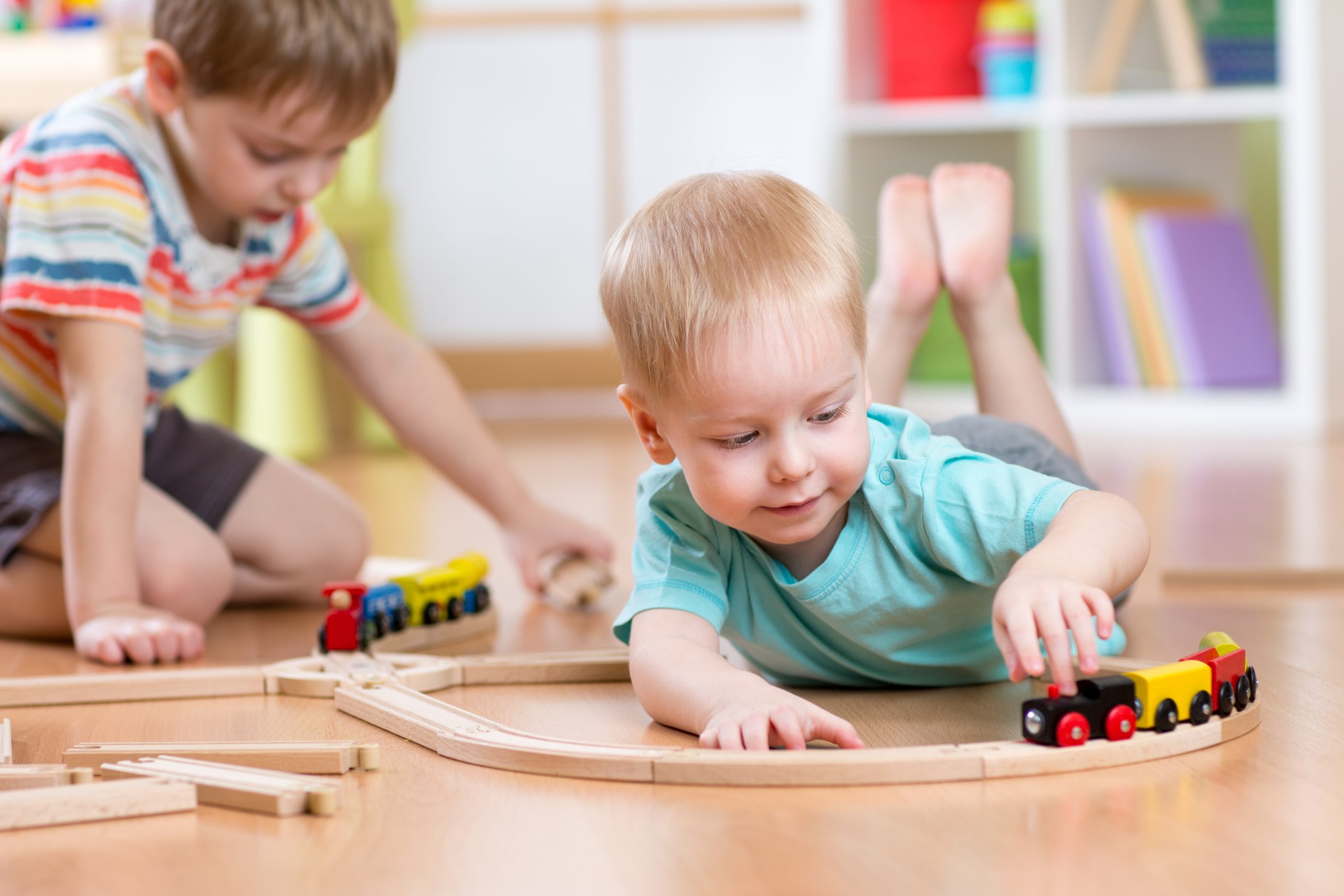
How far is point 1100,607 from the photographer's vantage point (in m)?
0.72

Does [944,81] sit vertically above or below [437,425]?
above

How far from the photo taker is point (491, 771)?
0.77 meters

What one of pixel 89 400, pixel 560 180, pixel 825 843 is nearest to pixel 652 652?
pixel 825 843

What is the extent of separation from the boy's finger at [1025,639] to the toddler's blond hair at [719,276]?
6.9 inches

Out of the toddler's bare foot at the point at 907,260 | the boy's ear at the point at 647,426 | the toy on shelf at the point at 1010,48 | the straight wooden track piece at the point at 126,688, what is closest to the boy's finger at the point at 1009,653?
the boy's ear at the point at 647,426

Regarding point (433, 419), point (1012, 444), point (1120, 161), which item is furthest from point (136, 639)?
point (1120, 161)

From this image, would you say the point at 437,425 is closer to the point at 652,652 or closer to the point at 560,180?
the point at 652,652

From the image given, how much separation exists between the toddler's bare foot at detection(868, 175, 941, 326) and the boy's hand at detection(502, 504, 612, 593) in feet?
1.02

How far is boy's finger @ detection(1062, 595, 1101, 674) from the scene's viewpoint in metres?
0.71

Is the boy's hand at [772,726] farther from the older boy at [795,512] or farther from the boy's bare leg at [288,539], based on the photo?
the boy's bare leg at [288,539]

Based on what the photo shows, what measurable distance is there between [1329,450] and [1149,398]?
411mm

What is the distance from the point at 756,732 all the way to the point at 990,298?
604 mm

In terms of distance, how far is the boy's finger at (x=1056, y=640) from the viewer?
0.70m

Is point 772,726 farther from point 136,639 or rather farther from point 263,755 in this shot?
point 136,639
